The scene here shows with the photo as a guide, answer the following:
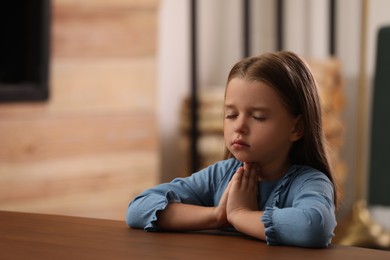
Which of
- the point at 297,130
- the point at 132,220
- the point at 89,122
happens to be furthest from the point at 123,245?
the point at 89,122

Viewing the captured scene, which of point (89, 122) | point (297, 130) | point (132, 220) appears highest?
point (297, 130)

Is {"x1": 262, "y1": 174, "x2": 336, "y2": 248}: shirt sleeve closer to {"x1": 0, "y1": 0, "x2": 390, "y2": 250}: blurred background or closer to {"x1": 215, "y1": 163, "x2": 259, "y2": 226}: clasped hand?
{"x1": 215, "y1": 163, "x2": 259, "y2": 226}: clasped hand

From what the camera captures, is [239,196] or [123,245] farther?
[239,196]

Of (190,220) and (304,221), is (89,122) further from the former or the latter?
(304,221)

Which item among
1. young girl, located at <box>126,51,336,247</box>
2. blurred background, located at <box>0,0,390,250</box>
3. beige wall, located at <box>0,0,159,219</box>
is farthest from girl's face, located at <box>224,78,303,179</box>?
beige wall, located at <box>0,0,159,219</box>

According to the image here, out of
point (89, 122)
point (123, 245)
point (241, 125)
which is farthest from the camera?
point (89, 122)

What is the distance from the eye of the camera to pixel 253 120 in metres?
1.00

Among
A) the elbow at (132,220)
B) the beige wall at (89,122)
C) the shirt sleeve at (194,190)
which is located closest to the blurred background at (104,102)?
the beige wall at (89,122)

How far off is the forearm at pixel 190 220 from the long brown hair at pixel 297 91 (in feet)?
0.45

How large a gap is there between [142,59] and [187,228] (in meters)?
1.92

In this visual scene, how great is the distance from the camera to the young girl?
993 mm

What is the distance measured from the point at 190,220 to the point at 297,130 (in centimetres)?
17

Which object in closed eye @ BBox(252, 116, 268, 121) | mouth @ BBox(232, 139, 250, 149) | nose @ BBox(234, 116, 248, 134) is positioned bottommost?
mouth @ BBox(232, 139, 250, 149)

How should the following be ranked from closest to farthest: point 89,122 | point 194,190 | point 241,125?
point 241,125, point 194,190, point 89,122
